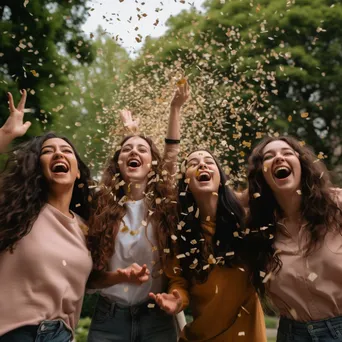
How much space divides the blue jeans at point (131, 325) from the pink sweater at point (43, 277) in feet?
1.13

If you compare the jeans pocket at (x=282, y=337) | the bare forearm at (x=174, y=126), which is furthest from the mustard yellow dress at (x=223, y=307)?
the bare forearm at (x=174, y=126)

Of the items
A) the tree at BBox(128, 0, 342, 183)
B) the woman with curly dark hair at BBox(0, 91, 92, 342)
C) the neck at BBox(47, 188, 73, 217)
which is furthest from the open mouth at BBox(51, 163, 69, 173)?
the tree at BBox(128, 0, 342, 183)

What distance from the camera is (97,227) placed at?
13.3ft

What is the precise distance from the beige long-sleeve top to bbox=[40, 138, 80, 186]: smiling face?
4.98ft

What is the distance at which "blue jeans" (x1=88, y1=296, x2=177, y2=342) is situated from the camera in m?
3.97

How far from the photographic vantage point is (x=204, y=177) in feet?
14.2

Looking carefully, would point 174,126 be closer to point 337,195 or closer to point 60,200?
point 60,200

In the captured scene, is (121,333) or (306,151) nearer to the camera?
(121,333)

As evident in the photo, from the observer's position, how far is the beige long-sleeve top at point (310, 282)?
141 inches

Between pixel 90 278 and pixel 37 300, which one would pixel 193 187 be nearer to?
pixel 90 278

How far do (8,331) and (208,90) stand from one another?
10679mm

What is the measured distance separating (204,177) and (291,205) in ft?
2.27

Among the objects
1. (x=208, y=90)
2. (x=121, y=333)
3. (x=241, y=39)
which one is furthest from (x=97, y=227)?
(x=241, y=39)

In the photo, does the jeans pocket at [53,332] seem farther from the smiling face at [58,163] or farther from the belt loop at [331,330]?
the belt loop at [331,330]
